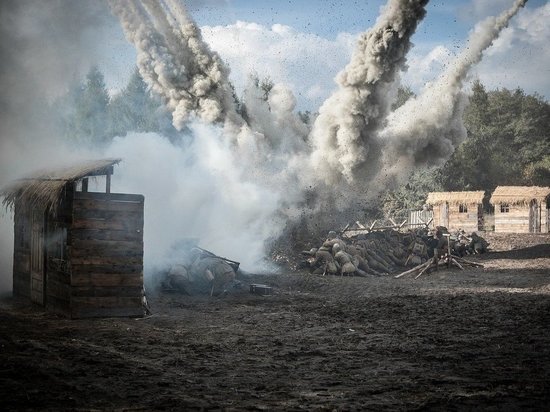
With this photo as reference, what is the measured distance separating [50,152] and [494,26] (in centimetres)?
1950

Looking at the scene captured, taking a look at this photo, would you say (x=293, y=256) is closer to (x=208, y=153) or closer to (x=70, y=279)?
(x=208, y=153)

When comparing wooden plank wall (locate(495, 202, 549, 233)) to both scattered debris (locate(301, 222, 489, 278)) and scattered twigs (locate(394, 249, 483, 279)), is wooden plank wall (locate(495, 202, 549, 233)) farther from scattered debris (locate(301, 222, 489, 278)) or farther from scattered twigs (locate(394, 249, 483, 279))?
scattered twigs (locate(394, 249, 483, 279))

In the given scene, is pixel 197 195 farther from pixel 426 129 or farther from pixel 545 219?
pixel 545 219

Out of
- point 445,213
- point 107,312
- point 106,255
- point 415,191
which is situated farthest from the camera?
point 415,191

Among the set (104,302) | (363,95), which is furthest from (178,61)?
(104,302)

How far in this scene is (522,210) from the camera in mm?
44781

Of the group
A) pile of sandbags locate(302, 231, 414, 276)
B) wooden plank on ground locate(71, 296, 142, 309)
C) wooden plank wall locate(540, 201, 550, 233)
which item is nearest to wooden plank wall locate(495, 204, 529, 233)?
wooden plank wall locate(540, 201, 550, 233)

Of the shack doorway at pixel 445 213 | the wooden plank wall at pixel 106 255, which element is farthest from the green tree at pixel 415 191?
the wooden plank wall at pixel 106 255

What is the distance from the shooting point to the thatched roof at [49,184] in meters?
12.5

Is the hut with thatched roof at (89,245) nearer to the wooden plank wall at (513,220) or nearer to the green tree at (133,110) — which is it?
the wooden plank wall at (513,220)

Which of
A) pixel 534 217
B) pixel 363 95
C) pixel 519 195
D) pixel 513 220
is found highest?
pixel 363 95

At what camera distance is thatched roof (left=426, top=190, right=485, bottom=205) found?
4541 cm

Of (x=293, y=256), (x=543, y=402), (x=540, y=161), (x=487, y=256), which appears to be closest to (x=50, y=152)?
(x=293, y=256)

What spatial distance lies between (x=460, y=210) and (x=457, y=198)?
104 centimetres
